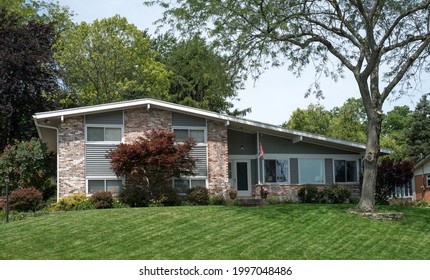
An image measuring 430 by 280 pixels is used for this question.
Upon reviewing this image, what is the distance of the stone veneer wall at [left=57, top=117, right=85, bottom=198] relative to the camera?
2323cm

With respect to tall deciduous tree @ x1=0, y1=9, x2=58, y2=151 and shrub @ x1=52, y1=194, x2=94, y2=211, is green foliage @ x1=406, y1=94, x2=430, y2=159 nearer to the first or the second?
tall deciduous tree @ x1=0, y1=9, x2=58, y2=151

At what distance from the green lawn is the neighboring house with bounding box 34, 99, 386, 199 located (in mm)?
5187

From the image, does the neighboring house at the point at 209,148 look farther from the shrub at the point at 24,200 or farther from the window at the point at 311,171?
the shrub at the point at 24,200

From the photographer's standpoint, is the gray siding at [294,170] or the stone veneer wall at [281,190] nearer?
the stone veneer wall at [281,190]

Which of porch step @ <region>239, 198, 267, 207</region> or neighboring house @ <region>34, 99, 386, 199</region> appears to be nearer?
porch step @ <region>239, 198, 267, 207</region>

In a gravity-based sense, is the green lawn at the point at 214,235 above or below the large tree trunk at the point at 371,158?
below

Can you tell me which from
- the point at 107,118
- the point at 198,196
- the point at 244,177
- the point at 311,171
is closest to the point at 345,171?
the point at 311,171

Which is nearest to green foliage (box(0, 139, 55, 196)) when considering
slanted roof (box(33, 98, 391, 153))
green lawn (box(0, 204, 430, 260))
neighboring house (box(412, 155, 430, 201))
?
slanted roof (box(33, 98, 391, 153))

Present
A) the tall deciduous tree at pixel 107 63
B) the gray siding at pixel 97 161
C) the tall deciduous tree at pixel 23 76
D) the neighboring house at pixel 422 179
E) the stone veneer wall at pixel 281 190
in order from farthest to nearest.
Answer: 1. the neighboring house at pixel 422 179
2. the tall deciduous tree at pixel 107 63
3. the tall deciduous tree at pixel 23 76
4. the stone veneer wall at pixel 281 190
5. the gray siding at pixel 97 161

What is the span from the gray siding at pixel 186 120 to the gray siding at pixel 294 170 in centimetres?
509

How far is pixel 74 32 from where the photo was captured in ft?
117

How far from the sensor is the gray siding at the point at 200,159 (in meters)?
24.7

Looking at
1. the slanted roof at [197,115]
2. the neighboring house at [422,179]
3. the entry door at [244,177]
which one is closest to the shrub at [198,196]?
the slanted roof at [197,115]

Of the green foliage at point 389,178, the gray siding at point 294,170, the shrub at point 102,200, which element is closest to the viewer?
the shrub at point 102,200
